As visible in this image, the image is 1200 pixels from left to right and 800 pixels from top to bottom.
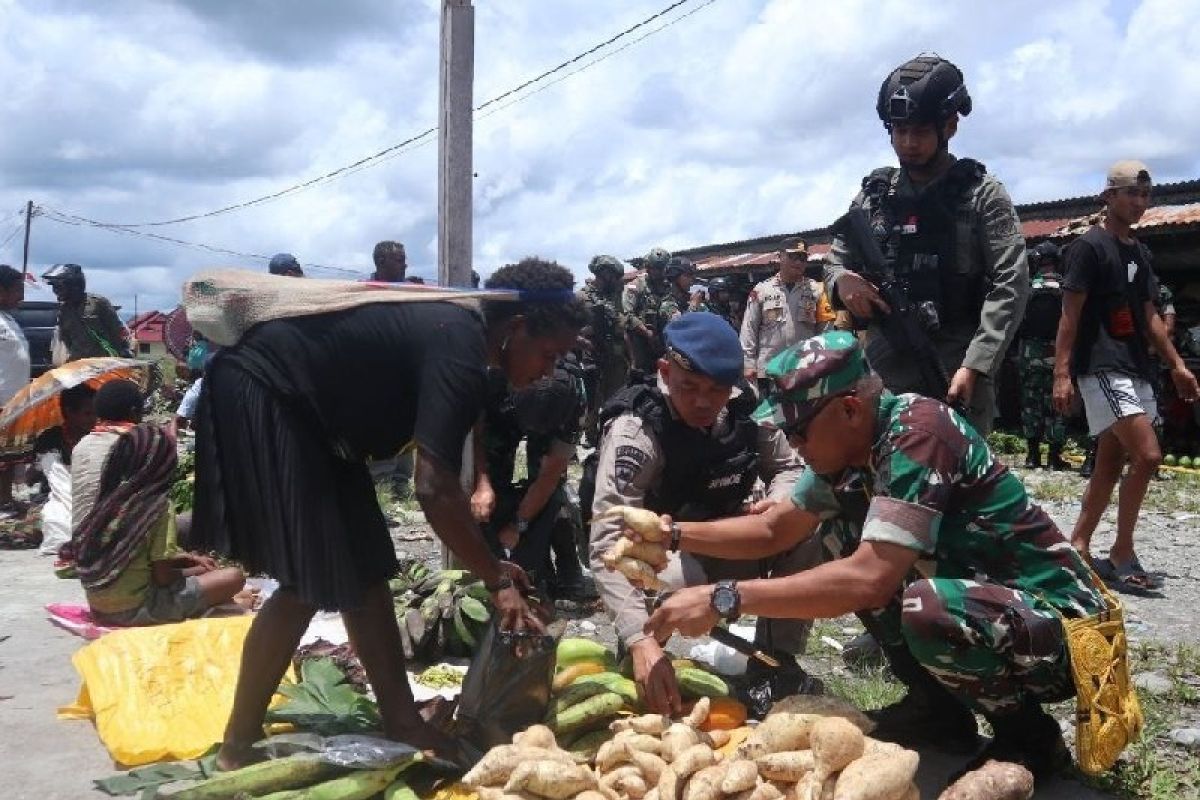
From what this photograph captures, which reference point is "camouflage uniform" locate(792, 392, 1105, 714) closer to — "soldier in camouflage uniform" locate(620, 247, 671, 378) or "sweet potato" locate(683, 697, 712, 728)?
"sweet potato" locate(683, 697, 712, 728)

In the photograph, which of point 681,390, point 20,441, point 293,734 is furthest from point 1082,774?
point 20,441

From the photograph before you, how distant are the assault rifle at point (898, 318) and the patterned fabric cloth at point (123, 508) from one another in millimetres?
3196

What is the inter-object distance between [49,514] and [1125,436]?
557 centimetres

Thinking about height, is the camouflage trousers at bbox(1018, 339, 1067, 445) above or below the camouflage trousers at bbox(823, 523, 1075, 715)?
above

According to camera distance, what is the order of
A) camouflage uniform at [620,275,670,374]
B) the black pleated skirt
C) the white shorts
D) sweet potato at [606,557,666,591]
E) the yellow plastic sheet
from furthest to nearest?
camouflage uniform at [620,275,670,374] → the white shorts → the yellow plastic sheet → sweet potato at [606,557,666,591] → the black pleated skirt

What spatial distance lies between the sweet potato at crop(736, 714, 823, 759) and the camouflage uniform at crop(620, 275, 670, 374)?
759cm

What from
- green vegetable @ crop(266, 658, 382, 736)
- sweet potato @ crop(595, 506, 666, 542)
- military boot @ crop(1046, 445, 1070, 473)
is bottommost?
green vegetable @ crop(266, 658, 382, 736)

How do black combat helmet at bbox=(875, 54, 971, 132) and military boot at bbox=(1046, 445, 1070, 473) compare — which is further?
military boot at bbox=(1046, 445, 1070, 473)

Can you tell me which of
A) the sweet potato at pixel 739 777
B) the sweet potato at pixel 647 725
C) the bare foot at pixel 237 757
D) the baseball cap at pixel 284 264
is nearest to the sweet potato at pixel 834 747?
the sweet potato at pixel 739 777

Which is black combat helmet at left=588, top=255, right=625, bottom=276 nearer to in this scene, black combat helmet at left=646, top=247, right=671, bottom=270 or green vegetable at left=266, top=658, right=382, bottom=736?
black combat helmet at left=646, top=247, right=671, bottom=270

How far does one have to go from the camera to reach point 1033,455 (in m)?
10.3

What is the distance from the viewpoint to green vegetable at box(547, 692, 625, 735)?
319cm

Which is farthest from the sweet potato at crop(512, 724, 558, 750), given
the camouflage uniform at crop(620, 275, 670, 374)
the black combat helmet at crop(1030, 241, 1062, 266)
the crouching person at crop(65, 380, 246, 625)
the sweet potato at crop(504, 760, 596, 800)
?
the black combat helmet at crop(1030, 241, 1062, 266)

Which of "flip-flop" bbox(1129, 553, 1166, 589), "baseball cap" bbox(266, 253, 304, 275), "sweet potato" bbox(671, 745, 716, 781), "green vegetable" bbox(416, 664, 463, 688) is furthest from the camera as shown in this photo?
"baseball cap" bbox(266, 253, 304, 275)
